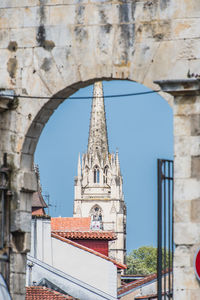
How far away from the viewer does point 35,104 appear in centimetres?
1325

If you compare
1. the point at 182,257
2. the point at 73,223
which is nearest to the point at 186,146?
the point at 182,257

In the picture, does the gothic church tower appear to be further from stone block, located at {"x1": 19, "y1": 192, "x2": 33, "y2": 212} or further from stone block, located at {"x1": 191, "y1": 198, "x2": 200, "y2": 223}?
stone block, located at {"x1": 191, "y1": 198, "x2": 200, "y2": 223}

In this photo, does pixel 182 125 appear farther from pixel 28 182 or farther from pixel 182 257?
pixel 28 182

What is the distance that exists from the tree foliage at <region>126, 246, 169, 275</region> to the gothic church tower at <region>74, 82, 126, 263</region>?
9.94 ft

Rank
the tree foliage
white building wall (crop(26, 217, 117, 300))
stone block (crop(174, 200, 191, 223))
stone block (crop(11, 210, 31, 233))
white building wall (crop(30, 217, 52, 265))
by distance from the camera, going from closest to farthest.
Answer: stone block (crop(174, 200, 191, 223)) → stone block (crop(11, 210, 31, 233)) → white building wall (crop(30, 217, 52, 265)) → white building wall (crop(26, 217, 117, 300)) → the tree foliage

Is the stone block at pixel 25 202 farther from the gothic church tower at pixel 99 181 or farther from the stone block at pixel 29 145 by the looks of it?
the gothic church tower at pixel 99 181

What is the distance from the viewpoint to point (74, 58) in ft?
43.1

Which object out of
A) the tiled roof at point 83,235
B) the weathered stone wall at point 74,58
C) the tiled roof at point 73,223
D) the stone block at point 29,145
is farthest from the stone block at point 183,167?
the tiled roof at point 73,223

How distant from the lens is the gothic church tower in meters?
138

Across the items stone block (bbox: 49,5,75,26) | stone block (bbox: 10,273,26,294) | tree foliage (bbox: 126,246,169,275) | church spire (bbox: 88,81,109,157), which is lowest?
tree foliage (bbox: 126,246,169,275)

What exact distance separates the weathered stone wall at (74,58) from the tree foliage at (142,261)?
105 meters

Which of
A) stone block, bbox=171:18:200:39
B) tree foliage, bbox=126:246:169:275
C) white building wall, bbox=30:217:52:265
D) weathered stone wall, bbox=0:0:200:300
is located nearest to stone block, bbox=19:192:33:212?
weathered stone wall, bbox=0:0:200:300

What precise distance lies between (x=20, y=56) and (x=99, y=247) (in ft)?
89.1

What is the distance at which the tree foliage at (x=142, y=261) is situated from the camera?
121 m
